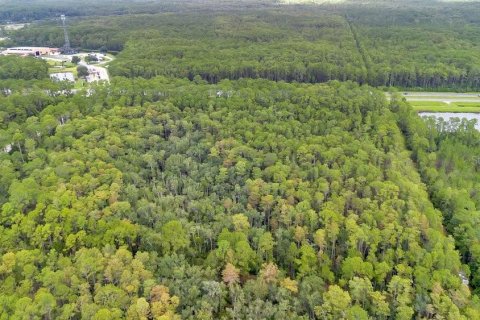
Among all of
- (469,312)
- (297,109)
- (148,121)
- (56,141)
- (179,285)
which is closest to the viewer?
(469,312)

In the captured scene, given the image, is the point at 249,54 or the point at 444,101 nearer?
the point at 444,101

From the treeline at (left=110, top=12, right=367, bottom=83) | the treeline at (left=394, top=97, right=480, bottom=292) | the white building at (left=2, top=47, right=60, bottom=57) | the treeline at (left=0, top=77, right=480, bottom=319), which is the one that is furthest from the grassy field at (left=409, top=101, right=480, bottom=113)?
the white building at (left=2, top=47, right=60, bottom=57)

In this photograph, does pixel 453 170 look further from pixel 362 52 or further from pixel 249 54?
pixel 362 52

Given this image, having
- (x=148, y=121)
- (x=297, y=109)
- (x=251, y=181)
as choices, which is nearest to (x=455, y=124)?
(x=297, y=109)

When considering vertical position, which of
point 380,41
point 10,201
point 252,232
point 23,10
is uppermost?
point 23,10

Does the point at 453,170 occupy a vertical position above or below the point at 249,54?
below

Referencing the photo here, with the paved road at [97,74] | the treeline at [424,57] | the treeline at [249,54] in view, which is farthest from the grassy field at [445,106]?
the paved road at [97,74]

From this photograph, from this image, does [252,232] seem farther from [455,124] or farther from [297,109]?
[455,124]

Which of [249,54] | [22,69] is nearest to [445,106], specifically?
[249,54]
